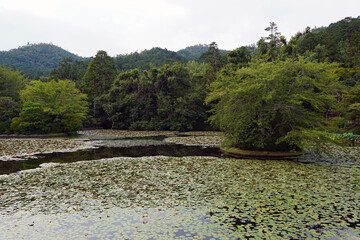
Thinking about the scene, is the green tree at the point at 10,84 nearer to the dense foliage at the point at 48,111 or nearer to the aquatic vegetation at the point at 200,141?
the dense foliage at the point at 48,111

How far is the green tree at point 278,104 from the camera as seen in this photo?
17.5m

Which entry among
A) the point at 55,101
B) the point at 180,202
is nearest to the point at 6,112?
the point at 55,101

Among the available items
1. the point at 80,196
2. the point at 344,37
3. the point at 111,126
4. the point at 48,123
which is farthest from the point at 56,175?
the point at 344,37

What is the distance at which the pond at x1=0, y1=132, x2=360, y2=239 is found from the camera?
6.59m

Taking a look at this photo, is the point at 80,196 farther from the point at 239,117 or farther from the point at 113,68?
the point at 113,68

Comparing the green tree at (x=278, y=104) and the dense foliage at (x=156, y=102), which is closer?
the green tree at (x=278, y=104)

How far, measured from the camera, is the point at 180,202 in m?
8.80

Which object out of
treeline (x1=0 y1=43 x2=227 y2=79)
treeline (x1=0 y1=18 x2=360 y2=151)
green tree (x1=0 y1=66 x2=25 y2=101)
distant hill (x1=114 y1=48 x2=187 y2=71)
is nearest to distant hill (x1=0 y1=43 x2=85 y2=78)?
treeline (x1=0 y1=43 x2=227 y2=79)

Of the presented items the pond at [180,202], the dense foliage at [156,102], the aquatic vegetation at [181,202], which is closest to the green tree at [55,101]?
the dense foliage at [156,102]

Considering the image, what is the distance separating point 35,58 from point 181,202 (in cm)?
14316

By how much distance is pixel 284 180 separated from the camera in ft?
37.9

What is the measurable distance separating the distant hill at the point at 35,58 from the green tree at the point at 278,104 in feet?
342

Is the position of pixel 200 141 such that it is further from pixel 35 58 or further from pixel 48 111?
pixel 35 58

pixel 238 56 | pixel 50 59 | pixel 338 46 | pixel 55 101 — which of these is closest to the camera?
pixel 55 101
